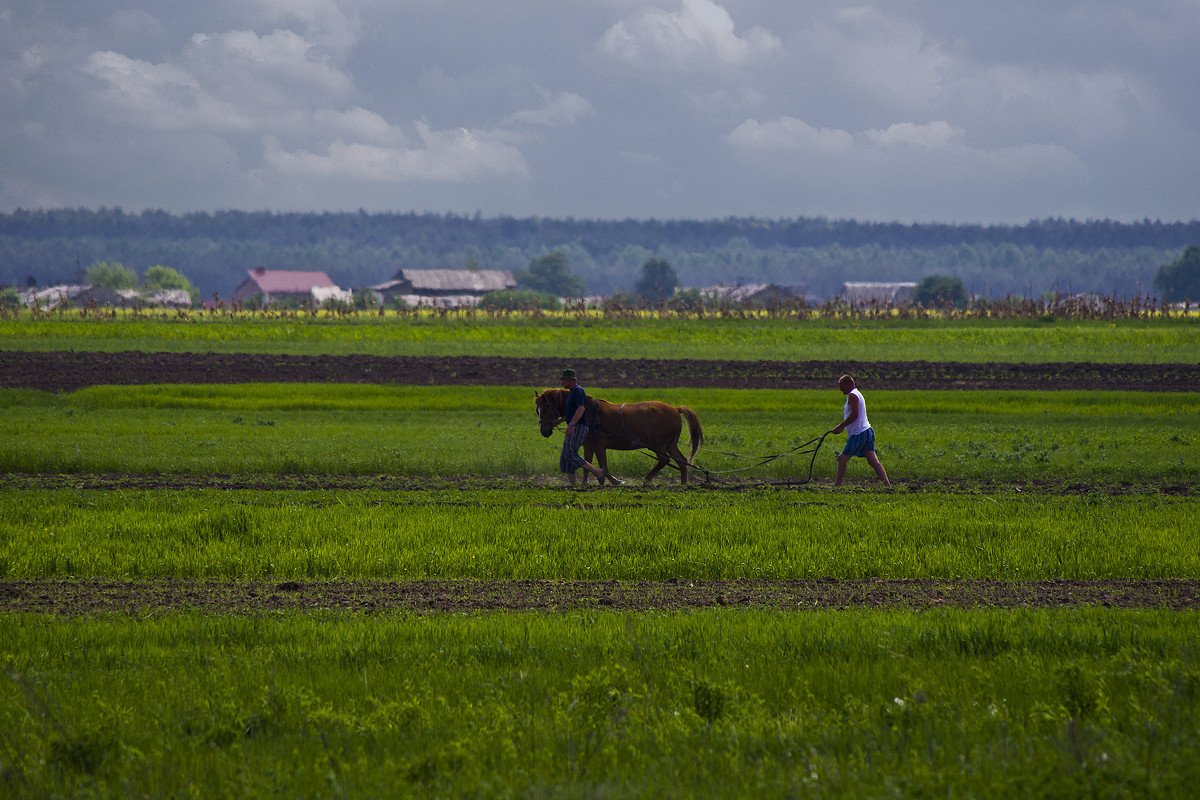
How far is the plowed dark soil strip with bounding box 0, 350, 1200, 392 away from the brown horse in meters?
19.7

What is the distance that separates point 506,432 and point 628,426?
339 inches

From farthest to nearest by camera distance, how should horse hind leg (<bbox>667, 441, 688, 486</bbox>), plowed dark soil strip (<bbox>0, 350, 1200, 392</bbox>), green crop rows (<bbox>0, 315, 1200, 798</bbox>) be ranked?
plowed dark soil strip (<bbox>0, 350, 1200, 392</bbox>)
horse hind leg (<bbox>667, 441, 688, 486</bbox>)
green crop rows (<bbox>0, 315, 1200, 798</bbox>)

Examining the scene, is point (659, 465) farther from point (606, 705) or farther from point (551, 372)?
point (551, 372)

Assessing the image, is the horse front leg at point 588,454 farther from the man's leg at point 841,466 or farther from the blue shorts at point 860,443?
the blue shorts at point 860,443

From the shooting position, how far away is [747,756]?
21.1 ft

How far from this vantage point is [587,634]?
9.08 meters

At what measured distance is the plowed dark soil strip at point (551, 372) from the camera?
131 ft

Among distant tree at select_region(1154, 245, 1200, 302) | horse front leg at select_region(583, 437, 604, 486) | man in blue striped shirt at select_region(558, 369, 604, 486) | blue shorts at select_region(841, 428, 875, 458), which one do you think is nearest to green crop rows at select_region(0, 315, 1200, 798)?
man in blue striped shirt at select_region(558, 369, 604, 486)

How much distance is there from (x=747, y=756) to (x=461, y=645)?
327 cm

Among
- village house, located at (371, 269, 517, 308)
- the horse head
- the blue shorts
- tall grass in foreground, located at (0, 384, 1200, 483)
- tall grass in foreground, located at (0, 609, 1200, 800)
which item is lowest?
tall grass in foreground, located at (0, 384, 1200, 483)

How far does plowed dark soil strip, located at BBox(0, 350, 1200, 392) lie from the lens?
1572 inches

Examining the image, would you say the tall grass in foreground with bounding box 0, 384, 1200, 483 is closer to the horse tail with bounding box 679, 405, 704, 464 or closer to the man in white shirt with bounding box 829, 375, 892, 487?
the horse tail with bounding box 679, 405, 704, 464

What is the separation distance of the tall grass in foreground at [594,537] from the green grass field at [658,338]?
35504 millimetres

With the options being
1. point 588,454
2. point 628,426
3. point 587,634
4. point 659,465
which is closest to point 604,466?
point 588,454
